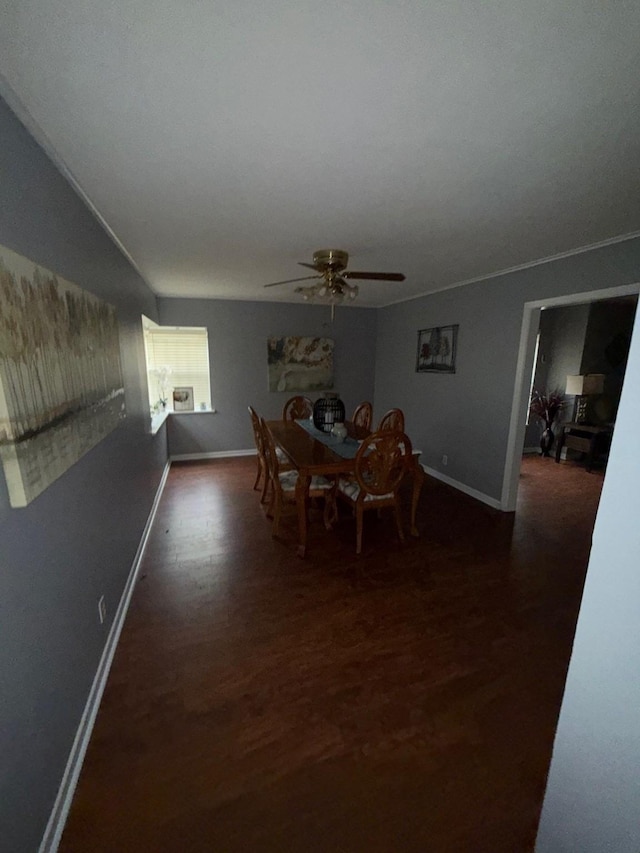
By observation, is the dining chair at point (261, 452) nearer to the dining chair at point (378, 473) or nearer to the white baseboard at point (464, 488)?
the dining chair at point (378, 473)

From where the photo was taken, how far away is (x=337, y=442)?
3.08 m

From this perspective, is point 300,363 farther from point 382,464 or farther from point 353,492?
point 382,464

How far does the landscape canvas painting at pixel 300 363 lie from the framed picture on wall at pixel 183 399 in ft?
3.81

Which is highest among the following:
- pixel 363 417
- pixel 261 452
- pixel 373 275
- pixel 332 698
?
pixel 373 275

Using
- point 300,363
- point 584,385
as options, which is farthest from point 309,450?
point 584,385

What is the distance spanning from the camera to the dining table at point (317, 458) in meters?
2.51

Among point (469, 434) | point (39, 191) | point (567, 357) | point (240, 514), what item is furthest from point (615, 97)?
point (567, 357)

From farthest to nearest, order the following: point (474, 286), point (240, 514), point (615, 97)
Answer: point (474, 286) < point (240, 514) < point (615, 97)

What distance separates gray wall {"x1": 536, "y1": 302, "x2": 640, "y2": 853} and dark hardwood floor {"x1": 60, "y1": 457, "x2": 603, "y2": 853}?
2.26 ft

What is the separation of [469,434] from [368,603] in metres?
2.39

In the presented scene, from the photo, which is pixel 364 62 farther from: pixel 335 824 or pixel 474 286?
pixel 474 286

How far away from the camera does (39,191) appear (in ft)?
4.02

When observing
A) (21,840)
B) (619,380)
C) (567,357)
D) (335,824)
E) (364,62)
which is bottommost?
(335,824)

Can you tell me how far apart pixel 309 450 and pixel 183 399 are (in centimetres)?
275
